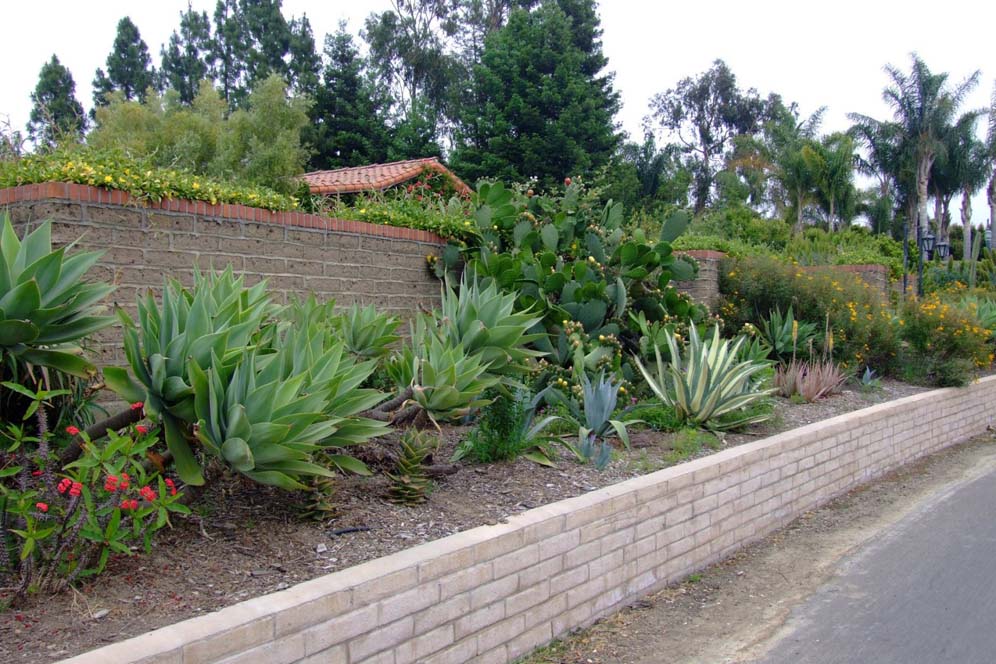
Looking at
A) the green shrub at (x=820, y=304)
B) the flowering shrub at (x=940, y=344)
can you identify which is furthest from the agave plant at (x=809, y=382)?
the flowering shrub at (x=940, y=344)

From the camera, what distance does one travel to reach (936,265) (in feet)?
105

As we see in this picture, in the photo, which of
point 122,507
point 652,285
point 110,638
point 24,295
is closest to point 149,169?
point 24,295

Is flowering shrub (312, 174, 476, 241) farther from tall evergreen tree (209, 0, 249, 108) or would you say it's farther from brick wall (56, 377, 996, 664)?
tall evergreen tree (209, 0, 249, 108)

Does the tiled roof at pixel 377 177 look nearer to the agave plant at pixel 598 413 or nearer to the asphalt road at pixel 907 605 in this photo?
the agave plant at pixel 598 413

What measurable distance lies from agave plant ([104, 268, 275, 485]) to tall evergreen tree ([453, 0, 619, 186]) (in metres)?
24.8

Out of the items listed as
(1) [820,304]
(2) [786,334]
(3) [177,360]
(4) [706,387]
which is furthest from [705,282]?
(3) [177,360]

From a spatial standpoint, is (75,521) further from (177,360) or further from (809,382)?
(809,382)

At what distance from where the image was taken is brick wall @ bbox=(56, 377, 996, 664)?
345 centimetres

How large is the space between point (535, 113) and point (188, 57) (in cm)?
2668

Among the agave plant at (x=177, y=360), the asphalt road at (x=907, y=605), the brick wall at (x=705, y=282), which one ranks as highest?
the brick wall at (x=705, y=282)

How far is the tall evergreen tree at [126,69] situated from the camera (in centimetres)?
4597

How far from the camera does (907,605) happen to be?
18.4 feet

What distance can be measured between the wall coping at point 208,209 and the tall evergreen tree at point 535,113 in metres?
20.8

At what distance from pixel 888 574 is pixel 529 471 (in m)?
2.72
